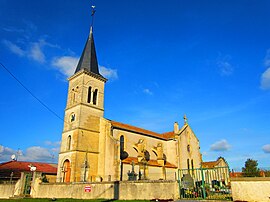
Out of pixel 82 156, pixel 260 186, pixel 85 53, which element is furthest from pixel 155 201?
pixel 85 53

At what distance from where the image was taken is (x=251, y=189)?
13188 millimetres

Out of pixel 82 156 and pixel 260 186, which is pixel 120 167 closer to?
pixel 82 156

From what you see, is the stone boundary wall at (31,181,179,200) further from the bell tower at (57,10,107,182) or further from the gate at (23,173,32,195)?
the bell tower at (57,10,107,182)

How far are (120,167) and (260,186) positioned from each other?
15.6 m

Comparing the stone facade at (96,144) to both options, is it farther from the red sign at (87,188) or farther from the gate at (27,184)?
the gate at (27,184)

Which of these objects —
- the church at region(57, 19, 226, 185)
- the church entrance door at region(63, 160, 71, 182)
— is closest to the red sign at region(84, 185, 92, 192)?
the church at region(57, 19, 226, 185)

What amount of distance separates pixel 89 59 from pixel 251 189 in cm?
2681

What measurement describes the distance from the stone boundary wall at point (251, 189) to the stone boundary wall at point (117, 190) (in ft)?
12.4

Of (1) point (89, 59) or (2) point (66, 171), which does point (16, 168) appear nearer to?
(2) point (66, 171)

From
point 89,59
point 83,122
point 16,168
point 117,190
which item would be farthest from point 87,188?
point 16,168

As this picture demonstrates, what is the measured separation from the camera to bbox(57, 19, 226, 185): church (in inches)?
1027

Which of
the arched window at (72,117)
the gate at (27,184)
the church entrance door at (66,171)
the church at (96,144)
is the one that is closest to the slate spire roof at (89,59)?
the church at (96,144)

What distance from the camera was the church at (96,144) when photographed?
85.6 feet

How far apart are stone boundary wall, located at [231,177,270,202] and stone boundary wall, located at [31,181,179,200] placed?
3.77 m
